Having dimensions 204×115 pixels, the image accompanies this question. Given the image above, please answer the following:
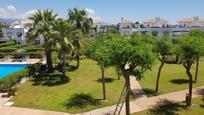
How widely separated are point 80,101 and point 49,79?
8938 mm

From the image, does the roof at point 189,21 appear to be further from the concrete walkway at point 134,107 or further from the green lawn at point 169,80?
the concrete walkway at point 134,107

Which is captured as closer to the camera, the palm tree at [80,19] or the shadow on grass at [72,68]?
the shadow on grass at [72,68]

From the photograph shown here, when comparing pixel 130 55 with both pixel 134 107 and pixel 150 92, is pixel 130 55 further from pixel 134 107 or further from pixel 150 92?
pixel 150 92

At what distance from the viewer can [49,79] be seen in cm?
2988

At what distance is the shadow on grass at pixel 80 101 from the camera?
21109 mm

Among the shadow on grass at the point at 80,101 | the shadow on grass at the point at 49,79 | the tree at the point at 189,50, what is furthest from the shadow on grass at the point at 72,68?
the tree at the point at 189,50

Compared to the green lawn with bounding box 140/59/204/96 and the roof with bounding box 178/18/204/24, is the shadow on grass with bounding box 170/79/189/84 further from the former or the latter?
the roof with bounding box 178/18/204/24

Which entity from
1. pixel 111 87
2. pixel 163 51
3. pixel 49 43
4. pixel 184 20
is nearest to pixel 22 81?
pixel 49 43

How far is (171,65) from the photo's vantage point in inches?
1549

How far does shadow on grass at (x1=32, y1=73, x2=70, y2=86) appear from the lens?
28297 millimetres

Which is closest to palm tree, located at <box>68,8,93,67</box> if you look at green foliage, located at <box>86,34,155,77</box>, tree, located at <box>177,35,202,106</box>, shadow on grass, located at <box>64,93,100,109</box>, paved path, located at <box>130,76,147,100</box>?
paved path, located at <box>130,76,147,100</box>

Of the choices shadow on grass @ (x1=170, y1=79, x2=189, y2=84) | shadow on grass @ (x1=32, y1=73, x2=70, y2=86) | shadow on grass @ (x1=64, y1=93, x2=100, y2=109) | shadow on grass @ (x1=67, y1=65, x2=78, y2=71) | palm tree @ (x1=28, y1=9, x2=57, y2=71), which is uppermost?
palm tree @ (x1=28, y1=9, x2=57, y2=71)

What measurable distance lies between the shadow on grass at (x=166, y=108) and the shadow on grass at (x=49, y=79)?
11506 millimetres

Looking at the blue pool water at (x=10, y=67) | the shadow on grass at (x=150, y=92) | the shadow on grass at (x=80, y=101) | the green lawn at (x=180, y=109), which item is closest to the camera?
the green lawn at (x=180, y=109)
